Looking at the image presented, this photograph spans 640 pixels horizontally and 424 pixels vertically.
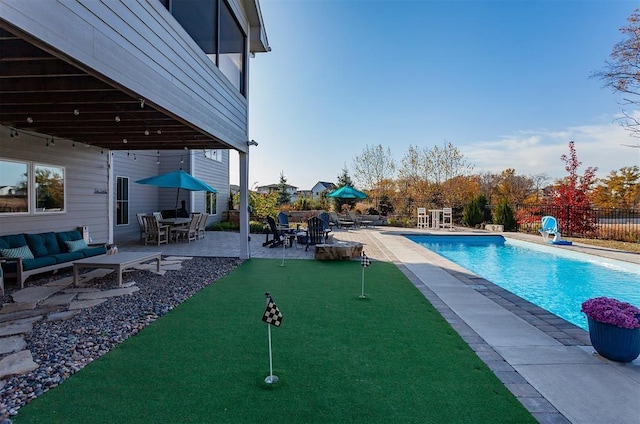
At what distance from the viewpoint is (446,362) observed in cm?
295

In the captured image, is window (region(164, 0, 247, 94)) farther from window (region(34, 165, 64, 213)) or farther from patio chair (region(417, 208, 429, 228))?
patio chair (region(417, 208, 429, 228))

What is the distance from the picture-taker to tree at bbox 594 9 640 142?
1038 cm

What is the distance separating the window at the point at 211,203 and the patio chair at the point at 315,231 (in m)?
7.08

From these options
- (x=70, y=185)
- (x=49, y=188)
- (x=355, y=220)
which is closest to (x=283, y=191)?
(x=355, y=220)

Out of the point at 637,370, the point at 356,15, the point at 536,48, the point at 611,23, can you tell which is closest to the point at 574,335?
the point at 637,370

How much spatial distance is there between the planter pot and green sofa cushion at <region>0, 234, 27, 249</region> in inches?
337

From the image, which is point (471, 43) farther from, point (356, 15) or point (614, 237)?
point (614, 237)

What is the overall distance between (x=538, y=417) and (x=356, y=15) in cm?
1124

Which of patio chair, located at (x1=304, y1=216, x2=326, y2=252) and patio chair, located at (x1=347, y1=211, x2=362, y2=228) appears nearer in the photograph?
patio chair, located at (x1=304, y1=216, x2=326, y2=252)

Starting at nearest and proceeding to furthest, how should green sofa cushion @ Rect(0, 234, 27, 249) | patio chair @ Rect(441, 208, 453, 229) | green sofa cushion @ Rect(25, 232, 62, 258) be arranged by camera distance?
green sofa cushion @ Rect(0, 234, 27, 249) < green sofa cushion @ Rect(25, 232, 62, 258) < patio chair @ Rect(441, 208, 453, 229)

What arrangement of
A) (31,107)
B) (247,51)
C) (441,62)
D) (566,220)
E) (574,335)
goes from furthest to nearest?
(566,220) < (441,62) < (247,51) < (31,107) < (574,335)

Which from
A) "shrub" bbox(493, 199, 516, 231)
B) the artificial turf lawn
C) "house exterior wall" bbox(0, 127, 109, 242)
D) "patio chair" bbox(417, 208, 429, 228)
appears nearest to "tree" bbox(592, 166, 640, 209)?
"shrub" bbox(493, 199, 516, 231)

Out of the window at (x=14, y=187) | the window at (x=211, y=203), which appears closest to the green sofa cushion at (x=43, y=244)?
the window at (x=14, y=187)

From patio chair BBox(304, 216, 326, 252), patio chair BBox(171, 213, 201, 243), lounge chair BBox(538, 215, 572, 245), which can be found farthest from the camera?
lounge chair BBox(538, 215, 572, 245)
